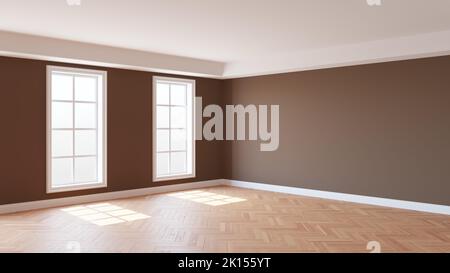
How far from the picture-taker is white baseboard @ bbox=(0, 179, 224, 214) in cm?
596

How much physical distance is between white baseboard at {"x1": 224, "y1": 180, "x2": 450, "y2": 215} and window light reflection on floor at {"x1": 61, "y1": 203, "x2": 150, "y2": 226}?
2.92 m

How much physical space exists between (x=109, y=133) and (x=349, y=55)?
12.9 ft

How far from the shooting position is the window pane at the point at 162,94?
309 inches

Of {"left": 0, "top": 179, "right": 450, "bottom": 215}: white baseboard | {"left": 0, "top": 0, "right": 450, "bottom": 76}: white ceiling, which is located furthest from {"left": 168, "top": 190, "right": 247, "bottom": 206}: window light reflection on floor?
{"left": 0, "top": 0, "right": 450, "bottom": 76}: white ceiling

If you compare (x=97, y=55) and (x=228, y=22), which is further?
(x=97, y=55)

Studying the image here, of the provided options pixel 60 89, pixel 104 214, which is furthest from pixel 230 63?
pixel 60 89

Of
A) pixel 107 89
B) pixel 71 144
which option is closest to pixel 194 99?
pixel 107 89

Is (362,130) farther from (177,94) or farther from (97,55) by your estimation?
(97,55)

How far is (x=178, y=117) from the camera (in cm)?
810

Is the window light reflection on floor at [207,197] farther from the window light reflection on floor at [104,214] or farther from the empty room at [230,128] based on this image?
the window light reflection on floor at [104,214]

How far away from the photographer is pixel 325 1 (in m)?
4.26

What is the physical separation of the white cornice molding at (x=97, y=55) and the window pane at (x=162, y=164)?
1.55 metres

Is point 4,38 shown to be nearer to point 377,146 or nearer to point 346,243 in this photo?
point 346,243

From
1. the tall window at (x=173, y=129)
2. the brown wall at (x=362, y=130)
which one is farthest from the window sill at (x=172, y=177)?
the brown wall at (x=362, y=130)
